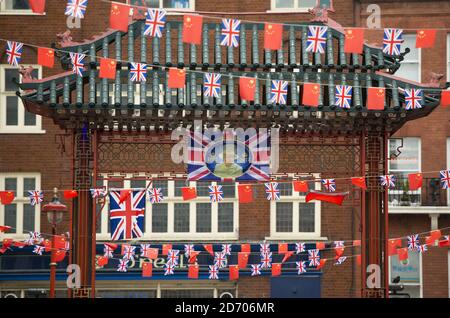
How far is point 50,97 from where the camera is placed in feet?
82.5

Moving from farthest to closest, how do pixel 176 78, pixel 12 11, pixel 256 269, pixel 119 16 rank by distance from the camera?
pixel 12 11 → pixel 256 269 → pixel 176 78 → pixel 119 16

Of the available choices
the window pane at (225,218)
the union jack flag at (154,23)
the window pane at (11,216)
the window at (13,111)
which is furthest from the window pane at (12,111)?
the union jack flag at (154,23)

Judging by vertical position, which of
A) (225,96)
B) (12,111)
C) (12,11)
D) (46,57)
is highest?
(12,11)

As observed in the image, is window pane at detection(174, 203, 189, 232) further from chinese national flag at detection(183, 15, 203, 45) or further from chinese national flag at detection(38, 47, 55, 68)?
chinese national flag at detection(183, 15, 203, 45)

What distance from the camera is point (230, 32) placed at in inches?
985

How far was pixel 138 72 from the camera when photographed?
2505cm

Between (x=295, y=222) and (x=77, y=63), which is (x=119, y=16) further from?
(x=295, y=222)

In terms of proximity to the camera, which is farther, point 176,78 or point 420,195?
point 420,195

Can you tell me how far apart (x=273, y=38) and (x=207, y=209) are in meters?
15.0

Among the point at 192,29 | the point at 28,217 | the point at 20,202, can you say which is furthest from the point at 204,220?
the point at 192,29

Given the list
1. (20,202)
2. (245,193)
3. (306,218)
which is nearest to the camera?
(245,193)

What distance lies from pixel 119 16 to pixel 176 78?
180 centimetres

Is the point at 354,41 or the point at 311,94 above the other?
the point at 354,41
